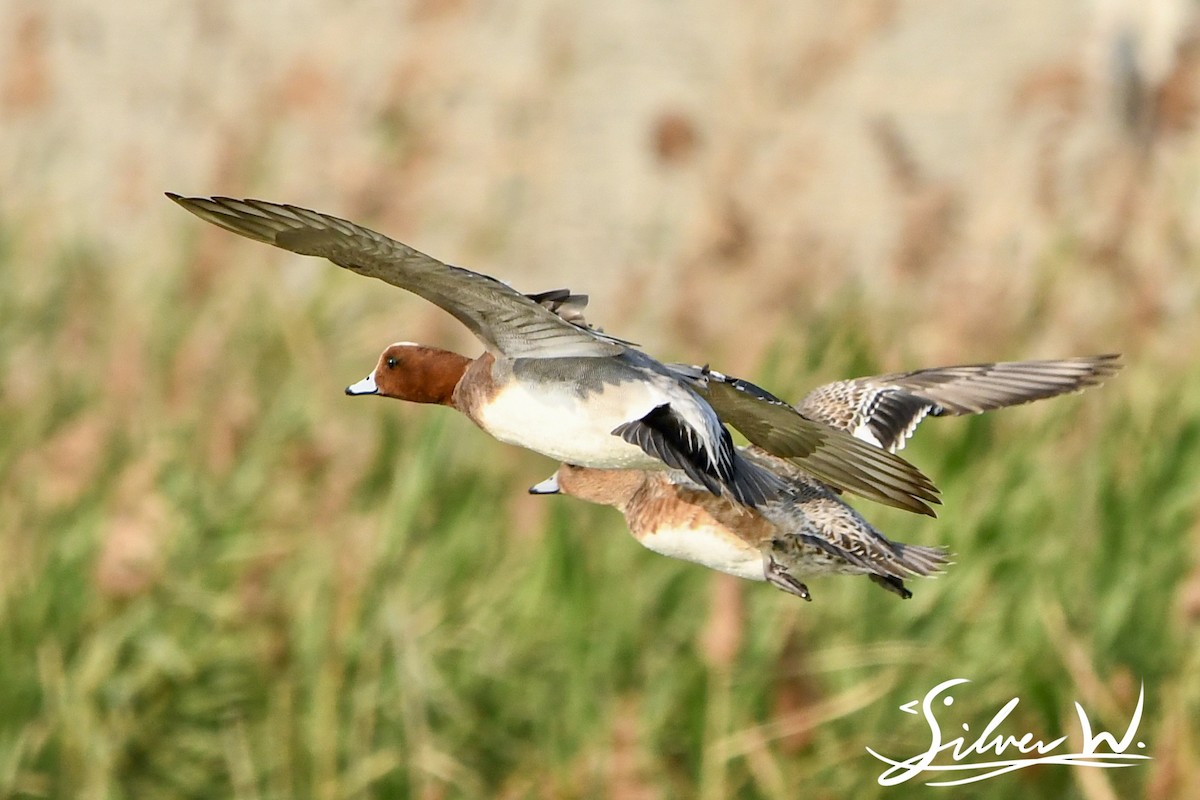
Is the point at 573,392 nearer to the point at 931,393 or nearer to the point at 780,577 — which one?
the point at 780,577

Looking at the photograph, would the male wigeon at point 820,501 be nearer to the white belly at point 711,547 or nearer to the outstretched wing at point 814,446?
the white belly at point 711,547

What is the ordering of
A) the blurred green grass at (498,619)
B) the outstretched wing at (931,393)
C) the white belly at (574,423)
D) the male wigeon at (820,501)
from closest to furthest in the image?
1. the white belly at (574,423)
2. the male wigeon at (820,501)
3. the outstretched wing at (931,393)
4. the blurred green grass at (498,619)

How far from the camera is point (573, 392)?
1.90m

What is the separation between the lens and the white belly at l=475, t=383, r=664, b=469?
5.99 feet

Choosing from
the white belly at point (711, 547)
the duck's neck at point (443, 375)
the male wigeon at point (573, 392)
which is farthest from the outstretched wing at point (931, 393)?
the male wigeon at point (573, 392)

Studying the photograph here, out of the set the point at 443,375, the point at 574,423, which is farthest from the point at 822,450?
the point at 443,375

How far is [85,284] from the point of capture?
217 inches

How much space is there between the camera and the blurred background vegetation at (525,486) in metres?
3.86

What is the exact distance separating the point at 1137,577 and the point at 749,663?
0.85 m

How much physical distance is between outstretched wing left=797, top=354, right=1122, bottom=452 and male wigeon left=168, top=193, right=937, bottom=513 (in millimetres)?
517

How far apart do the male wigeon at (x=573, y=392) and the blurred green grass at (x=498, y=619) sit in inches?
61.8

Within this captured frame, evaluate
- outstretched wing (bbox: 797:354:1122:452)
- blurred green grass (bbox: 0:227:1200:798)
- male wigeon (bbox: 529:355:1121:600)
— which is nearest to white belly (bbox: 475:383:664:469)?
male wigeon (bbox: 529:355:1121:600)

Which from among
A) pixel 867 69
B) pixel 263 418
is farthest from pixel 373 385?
pixel 867 69

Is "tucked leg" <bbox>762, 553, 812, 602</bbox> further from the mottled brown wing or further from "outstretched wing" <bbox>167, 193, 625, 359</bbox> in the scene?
"outstretched wing" <bbox>167, 193, 625, 359</bbox>
